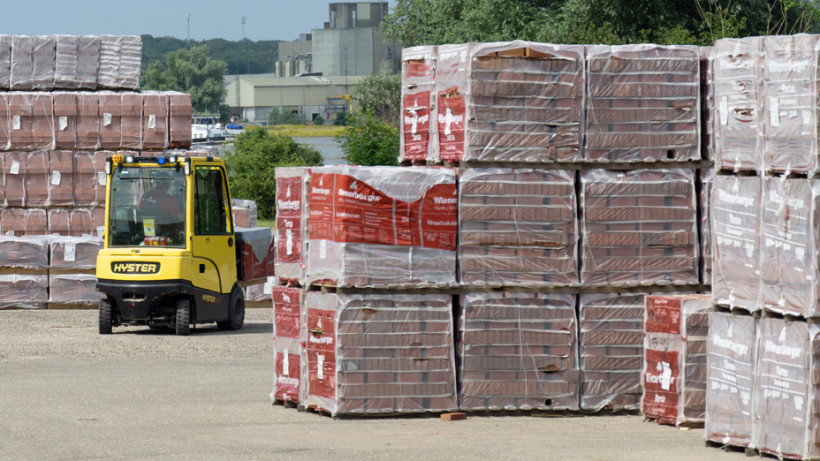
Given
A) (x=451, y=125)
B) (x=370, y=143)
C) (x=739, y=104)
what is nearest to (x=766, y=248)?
(x=739, y=104)

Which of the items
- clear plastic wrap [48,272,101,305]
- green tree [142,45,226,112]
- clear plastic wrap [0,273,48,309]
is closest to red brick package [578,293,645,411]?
clear plastic wrap [48,272,101,305]

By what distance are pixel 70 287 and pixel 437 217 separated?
39.9 feet

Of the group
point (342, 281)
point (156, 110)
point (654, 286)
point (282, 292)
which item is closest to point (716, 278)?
point (654, 286)

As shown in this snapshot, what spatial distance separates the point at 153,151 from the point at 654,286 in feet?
41.6

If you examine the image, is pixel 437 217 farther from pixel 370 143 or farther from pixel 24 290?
pixel 370 143

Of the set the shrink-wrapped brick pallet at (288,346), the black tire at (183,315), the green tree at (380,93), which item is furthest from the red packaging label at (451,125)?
the green tree at (380,93)

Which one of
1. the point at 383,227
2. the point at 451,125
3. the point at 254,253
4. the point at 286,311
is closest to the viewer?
the point at 383,227

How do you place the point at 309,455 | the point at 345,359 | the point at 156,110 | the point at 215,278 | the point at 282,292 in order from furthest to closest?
the point at 156,110
the point at 215,278
the point at 282,292
the point at 345,359
the point at 309,455

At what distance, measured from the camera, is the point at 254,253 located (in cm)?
1909

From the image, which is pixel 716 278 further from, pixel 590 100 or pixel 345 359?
pixel 345 359

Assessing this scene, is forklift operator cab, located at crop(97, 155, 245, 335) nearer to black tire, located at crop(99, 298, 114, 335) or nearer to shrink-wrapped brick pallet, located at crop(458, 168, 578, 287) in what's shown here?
black tire, located at crop(99, 298, 114, 335)

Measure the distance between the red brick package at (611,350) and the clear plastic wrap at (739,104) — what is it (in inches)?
76.5

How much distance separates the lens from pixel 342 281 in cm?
1073

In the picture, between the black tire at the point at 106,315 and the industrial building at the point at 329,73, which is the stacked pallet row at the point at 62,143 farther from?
the industrial building at the point at 329,73
